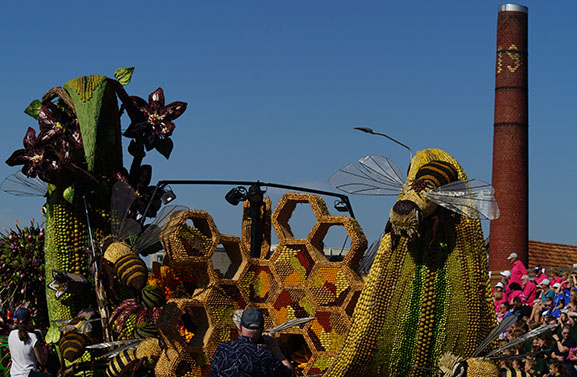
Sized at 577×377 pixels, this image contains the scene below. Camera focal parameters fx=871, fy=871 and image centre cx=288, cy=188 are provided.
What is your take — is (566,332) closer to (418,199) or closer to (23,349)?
(418,199)

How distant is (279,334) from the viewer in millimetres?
8469

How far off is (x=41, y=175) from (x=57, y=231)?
2.08 ft

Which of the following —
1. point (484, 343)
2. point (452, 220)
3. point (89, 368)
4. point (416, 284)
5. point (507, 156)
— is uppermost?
point (507, 156)

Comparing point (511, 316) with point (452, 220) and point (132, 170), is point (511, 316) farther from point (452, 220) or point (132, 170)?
point (132, 170)

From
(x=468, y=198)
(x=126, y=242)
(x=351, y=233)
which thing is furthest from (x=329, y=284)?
(x=126, y=242)

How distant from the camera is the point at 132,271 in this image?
8.29 metres

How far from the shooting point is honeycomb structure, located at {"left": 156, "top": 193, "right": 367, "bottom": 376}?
26.3 feet

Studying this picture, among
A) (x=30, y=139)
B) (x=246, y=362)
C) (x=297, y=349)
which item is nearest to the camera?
(x=246, y=362)

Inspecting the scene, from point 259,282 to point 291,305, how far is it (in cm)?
43

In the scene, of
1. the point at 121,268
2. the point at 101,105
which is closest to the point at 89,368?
the point at 121,268

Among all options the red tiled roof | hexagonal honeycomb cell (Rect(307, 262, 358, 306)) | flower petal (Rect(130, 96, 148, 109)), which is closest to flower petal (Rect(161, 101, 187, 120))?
flower petal (Rect(130, 96, 148, 109))

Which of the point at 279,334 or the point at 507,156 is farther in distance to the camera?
the point at 507,156

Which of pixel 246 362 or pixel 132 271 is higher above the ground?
pixel 132 271

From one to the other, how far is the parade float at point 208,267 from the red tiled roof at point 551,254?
16072 mm
